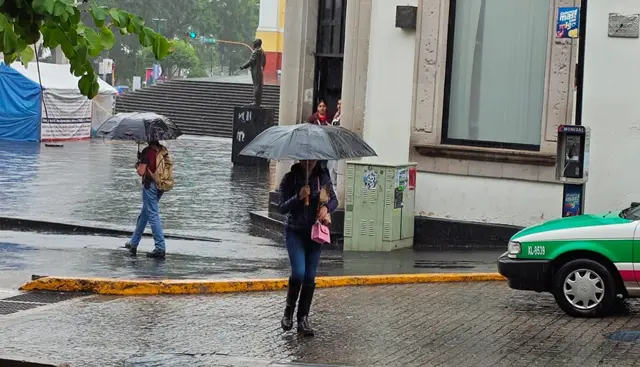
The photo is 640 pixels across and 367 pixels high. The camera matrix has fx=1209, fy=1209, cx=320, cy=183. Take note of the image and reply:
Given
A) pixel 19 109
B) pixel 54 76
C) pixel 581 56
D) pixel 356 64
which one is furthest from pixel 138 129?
pixel 54 76

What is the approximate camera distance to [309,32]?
20344 millimetres

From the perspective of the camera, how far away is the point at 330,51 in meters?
Answer: 20.4

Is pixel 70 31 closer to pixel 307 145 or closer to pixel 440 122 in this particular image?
pixel 307 145

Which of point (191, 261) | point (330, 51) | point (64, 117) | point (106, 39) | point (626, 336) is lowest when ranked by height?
point (191, 261)

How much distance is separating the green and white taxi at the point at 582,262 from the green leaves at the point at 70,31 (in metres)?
5.07

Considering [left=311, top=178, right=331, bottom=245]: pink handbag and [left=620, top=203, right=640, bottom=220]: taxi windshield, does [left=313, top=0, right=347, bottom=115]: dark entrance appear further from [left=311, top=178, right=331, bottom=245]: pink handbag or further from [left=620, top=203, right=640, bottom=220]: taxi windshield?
[left=311, top=178, right=331, bottom=245]: pink handbag

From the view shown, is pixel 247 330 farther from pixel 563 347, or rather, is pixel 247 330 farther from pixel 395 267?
pixel 395 267

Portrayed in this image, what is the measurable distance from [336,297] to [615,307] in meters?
2.86

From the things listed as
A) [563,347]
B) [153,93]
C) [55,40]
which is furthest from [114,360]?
[153,93]

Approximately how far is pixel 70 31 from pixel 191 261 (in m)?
8.53

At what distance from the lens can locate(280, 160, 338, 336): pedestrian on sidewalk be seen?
10.3m

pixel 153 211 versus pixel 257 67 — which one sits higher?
pixel 257 67

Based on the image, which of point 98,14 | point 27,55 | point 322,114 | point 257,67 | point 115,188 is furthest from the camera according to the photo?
point 257,67

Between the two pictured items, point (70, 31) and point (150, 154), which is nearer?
point (70, 31)
